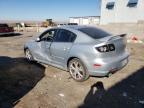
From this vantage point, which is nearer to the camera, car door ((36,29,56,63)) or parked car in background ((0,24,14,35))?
car door ((36,29,56,63))

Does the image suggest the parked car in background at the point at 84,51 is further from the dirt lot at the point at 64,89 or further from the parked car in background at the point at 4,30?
the parked car in background at the point at 4,30

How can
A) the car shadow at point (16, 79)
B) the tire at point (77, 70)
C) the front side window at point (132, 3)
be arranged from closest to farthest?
the car shadow at point (16, 79) → the tire at point (77, 70) → the front side window at point (132, 3)

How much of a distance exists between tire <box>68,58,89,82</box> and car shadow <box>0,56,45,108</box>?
113 centimetres

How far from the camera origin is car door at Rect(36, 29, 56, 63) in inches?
298

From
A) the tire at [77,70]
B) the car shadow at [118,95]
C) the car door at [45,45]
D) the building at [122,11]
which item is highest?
the building at [122,11]

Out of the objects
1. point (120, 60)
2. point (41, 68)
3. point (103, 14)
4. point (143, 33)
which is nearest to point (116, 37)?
point (120, 60)

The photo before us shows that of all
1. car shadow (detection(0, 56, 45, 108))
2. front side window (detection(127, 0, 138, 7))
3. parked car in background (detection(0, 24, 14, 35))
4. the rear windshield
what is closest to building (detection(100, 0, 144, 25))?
front side window (detection(127, 0, 138, 7))

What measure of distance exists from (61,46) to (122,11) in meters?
26.1

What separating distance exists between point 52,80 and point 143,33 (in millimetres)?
13419

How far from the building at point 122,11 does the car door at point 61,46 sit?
23.5 m

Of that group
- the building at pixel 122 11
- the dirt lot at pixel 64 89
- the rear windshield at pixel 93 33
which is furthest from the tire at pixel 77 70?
the building at pixel 122 11

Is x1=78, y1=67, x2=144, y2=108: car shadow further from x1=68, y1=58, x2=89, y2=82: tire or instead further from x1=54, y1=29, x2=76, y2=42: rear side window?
x1=54, y1=29, x2=76, y2=42: rear side window

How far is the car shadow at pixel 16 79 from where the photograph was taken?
5367 mm

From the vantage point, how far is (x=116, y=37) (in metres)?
6.43
